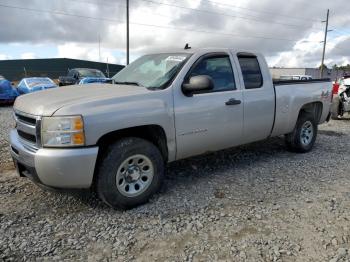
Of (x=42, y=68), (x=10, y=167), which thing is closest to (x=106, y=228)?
(x=10, y=167)

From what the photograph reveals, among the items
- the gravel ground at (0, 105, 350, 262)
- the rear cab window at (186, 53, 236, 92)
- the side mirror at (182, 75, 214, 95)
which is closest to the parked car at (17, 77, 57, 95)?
the gravel ground at (0, 105, 350, 262)

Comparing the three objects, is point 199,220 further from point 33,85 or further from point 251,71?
point 33,85

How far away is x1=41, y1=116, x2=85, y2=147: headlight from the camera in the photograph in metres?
3.52

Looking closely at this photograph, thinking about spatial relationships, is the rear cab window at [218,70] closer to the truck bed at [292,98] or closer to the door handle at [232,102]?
the door handle at [232,102]

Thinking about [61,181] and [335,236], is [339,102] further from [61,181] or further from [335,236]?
[61,181]

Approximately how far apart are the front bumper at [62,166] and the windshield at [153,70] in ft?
4.19

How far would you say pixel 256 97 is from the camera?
529cm

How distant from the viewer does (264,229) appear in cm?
368

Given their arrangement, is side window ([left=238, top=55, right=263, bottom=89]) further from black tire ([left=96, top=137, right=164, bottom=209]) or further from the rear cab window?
black tire ([left=96, top=137, right=164, bottom=209])

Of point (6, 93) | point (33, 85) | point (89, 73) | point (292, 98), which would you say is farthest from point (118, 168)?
point (89, 73)

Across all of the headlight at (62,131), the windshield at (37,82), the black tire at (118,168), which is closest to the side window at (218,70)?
the black tire at (118,168)

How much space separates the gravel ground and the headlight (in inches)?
34.6

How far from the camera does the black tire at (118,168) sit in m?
3.83

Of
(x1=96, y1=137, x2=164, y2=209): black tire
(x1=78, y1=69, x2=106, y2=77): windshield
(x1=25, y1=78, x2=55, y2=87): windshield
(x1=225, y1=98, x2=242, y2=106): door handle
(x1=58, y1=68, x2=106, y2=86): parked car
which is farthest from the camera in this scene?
(x1=78, y1=69, x2=106, y2=77): windshield
